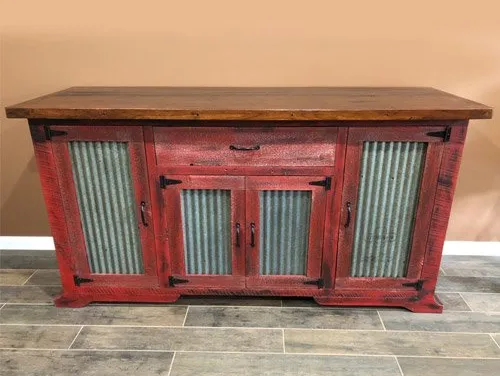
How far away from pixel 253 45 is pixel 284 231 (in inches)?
33.3

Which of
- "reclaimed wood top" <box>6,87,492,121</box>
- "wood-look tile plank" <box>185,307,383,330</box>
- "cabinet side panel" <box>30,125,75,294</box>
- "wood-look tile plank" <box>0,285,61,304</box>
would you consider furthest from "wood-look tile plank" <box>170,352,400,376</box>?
"reclaimed wood top" <box>6,87,492,121</box>

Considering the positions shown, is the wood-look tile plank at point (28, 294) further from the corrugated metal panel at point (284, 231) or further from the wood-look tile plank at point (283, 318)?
the corrugated metal panel at point (284, 231)

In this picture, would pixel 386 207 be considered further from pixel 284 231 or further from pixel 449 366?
pixel 449 366

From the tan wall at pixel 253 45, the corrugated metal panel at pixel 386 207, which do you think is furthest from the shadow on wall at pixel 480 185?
the corrugated metal panel at pixel 386 207

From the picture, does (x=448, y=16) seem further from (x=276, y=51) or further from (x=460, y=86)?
(x=276, y=51)

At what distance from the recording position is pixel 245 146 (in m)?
1.44

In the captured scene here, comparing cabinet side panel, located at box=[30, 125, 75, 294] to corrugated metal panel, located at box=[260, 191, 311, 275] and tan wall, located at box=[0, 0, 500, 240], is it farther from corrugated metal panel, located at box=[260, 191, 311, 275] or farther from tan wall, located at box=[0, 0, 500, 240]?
corrugated metal panel, located at box=[260, 191, 311, 275]

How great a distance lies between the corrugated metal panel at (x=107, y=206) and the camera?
148 centimetres

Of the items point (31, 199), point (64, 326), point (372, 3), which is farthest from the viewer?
point (31, 199)

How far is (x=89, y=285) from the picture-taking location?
1.70 meters

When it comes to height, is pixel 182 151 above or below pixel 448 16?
below

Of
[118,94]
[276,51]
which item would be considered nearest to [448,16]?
[276,51]

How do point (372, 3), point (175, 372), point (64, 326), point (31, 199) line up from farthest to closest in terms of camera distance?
1. point (31, 199)
2. point (372, 3)
3. point (64, 326)
4. point (175, 372)

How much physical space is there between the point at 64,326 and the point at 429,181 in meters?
1.52
